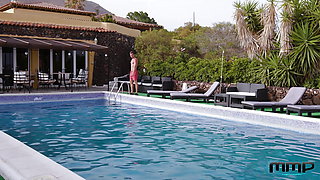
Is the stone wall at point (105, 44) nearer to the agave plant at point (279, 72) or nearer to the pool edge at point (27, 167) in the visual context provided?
the agave plant at point (279, 72)

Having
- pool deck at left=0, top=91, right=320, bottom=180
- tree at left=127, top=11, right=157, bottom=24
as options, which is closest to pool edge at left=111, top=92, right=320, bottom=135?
pool deck at left=0, top=91, right=320, bottom=180

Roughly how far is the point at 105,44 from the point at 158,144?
52.1 ft

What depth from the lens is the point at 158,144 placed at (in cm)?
733

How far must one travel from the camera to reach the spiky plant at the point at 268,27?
13961mm

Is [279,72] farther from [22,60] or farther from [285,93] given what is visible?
[22,60]

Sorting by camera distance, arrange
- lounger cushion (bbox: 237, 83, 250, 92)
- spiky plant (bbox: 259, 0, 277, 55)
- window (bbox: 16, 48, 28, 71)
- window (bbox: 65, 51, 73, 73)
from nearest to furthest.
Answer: lounger cushion (bbox: 237, 83, 250, 92), spiky plant (bbox: 259, 0, 277, 55), window (bbox: 16, 48, 28, 71), window (bbox: 65, 51, 73, 73)

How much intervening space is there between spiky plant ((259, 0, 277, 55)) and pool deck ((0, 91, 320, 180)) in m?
4.52

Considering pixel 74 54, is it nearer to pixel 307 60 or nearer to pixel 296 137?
pixel 307 60

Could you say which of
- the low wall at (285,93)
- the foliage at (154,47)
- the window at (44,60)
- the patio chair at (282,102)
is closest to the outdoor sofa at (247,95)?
the patio chair at (282,102)

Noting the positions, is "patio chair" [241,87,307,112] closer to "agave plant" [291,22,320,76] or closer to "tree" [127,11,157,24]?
"agave plant" [291,22,320,76]

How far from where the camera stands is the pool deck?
4.02m

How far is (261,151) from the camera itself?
6.83 m

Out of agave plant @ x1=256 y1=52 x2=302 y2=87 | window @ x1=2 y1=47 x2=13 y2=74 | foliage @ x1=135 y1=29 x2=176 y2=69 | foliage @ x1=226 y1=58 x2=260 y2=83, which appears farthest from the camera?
foliage @ x1=135 y1=29 x2=176 y2=69

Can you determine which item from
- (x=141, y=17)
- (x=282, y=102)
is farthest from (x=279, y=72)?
(x=141, y=17)
